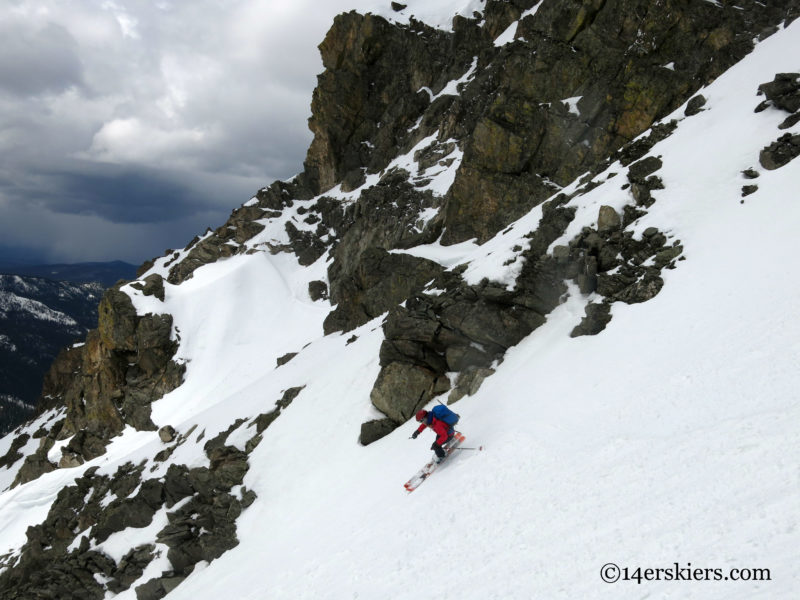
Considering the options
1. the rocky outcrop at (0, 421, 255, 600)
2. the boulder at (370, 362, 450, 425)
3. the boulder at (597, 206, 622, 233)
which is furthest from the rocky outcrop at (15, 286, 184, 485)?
Result: the boulder at (597, 206, 622, 233)

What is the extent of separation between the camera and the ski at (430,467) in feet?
43.2

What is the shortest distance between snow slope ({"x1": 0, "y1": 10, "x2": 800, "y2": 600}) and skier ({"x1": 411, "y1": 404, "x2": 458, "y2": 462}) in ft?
2.08

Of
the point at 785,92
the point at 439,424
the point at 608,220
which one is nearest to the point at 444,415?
the point at 439,424

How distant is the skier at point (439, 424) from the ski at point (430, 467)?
25 cm

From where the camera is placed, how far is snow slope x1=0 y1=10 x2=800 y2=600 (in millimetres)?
7004

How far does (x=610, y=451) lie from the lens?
385 inches

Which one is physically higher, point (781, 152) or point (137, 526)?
point (137, 526)

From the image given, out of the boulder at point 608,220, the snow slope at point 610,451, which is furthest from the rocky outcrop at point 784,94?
the boulder at point 608,220

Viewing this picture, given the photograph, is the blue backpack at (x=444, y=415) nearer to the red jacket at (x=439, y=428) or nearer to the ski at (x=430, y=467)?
the red jacket at (x=439, y=428)

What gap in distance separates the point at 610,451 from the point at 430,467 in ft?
18.0

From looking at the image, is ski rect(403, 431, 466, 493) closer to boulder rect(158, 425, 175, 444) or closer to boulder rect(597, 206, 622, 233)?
boulder rect(597, 206, 622, 233)

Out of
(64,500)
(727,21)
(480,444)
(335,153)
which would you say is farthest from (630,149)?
(335,153)

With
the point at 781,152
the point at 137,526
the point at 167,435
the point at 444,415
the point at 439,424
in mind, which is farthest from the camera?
the point at 167,435

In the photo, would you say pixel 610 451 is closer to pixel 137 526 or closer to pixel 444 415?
pixel 444 415
